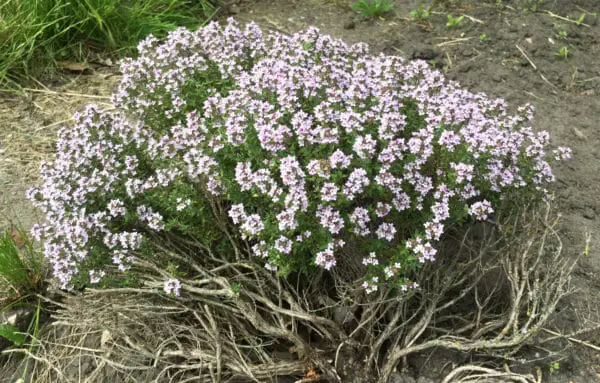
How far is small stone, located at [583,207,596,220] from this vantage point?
4.01 m

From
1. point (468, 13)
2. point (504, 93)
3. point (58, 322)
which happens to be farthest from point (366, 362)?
point (468, 13)

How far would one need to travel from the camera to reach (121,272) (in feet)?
11.2

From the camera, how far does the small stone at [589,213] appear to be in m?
4.01

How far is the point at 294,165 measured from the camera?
2.72 meters

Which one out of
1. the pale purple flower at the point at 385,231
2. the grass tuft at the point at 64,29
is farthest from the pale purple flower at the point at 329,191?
the grass tuft at the point at 64,29

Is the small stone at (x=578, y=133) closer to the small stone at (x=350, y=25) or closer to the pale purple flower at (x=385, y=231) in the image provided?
the small stone at (x=350, y=25)

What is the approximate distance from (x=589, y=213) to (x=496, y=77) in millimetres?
1866

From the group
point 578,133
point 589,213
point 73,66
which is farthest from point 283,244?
point 73,66

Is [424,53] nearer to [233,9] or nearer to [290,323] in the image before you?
[233,9]

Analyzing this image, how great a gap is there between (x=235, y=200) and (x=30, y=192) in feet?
4.65

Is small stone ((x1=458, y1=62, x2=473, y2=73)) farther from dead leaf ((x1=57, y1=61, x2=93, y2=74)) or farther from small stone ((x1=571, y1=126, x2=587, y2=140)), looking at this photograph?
dead leaf ((x1=57, y1=61, x2=93, y2=74))

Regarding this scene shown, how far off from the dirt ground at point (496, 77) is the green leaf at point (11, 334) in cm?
94

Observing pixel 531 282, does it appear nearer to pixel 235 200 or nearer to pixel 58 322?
pixel 235 200

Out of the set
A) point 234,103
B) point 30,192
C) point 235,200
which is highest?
point 234,103
